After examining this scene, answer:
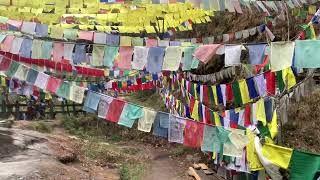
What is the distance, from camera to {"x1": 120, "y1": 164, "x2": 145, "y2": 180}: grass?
52.7 feet

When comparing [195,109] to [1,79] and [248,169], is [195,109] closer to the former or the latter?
[248,169]

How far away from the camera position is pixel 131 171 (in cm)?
1692

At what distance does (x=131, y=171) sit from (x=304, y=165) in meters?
9.21

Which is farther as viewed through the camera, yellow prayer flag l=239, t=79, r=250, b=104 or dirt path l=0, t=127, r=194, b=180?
yellow prayer flag l=239, t=79, r=250, b=104

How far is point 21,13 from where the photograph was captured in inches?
812

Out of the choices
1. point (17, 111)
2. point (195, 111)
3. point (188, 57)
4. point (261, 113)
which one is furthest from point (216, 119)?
point (17, 111)

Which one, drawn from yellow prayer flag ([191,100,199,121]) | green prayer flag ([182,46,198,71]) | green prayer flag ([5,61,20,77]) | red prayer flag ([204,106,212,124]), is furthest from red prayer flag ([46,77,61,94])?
red prayer flag ([204,106,212,124])

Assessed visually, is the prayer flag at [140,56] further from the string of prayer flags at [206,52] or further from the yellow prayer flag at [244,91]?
the yellow prayer flag at [244,91]

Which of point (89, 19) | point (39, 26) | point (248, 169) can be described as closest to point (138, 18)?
point (89, 19)

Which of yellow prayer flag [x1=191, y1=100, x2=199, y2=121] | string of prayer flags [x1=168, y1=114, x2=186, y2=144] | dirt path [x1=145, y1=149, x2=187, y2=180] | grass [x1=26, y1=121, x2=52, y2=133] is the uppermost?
yellow prayer flag [x1=191, y1=100, x2=199, y2=121]

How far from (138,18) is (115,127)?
650 cm

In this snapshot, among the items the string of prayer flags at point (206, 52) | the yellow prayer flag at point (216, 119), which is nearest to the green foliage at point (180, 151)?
the yellow prayer flag at point (216, 119)

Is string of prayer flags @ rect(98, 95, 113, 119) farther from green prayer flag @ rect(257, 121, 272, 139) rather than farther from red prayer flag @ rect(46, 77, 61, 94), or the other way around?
green prayer flag @ rect(257, 121, 272, 139)

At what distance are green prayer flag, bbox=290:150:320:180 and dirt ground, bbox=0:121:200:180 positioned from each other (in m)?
6.84
